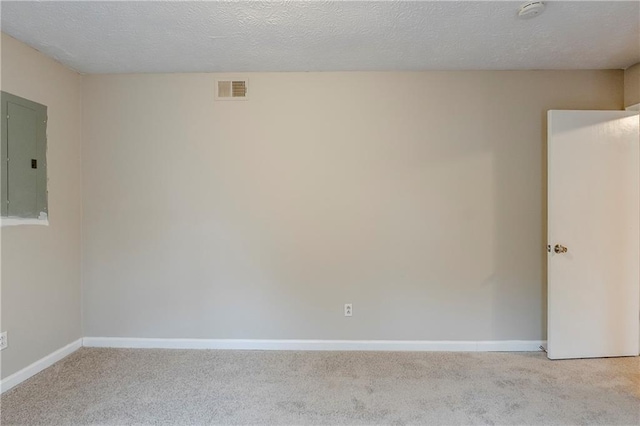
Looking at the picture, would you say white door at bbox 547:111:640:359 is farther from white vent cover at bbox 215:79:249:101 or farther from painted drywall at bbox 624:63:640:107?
white vent cover at bbox 215:79:249:101

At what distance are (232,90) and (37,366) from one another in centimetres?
270

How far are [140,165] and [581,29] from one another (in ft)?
11.6

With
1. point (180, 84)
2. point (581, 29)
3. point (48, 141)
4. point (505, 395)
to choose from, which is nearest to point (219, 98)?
point (180, 84)

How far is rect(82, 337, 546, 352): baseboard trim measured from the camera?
2.72 metres

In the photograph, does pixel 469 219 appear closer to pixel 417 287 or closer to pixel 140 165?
pixel 417 287

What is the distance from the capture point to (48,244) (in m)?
2.48

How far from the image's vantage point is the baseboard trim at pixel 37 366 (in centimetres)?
216

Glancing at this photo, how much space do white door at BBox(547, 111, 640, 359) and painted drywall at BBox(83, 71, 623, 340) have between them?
0.57 feet

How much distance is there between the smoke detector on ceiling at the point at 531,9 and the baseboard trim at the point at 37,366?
164 inches

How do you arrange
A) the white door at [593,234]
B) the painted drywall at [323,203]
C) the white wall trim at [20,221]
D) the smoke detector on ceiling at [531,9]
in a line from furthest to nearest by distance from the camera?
the painted drywall at [323,203] → the white door at [593,234] → the white wall trim at [20,221] → the smoke detector on ceiling at [531,9]

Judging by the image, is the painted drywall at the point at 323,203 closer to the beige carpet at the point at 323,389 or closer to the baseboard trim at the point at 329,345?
the baseboard trim at the point at 329,345

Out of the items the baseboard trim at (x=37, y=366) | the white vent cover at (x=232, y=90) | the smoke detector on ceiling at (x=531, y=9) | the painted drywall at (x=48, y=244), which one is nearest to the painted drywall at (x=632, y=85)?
the smoke detector on ceiling at (x=531, y=9)

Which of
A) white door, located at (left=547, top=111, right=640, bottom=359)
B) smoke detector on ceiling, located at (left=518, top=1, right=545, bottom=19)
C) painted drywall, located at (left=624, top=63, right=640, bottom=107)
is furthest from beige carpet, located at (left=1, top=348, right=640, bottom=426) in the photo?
smoke detector on ceiling, located at (left=518, top=1, right=545, bottom=19)

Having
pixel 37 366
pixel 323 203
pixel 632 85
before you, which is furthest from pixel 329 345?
pixel 632 85
